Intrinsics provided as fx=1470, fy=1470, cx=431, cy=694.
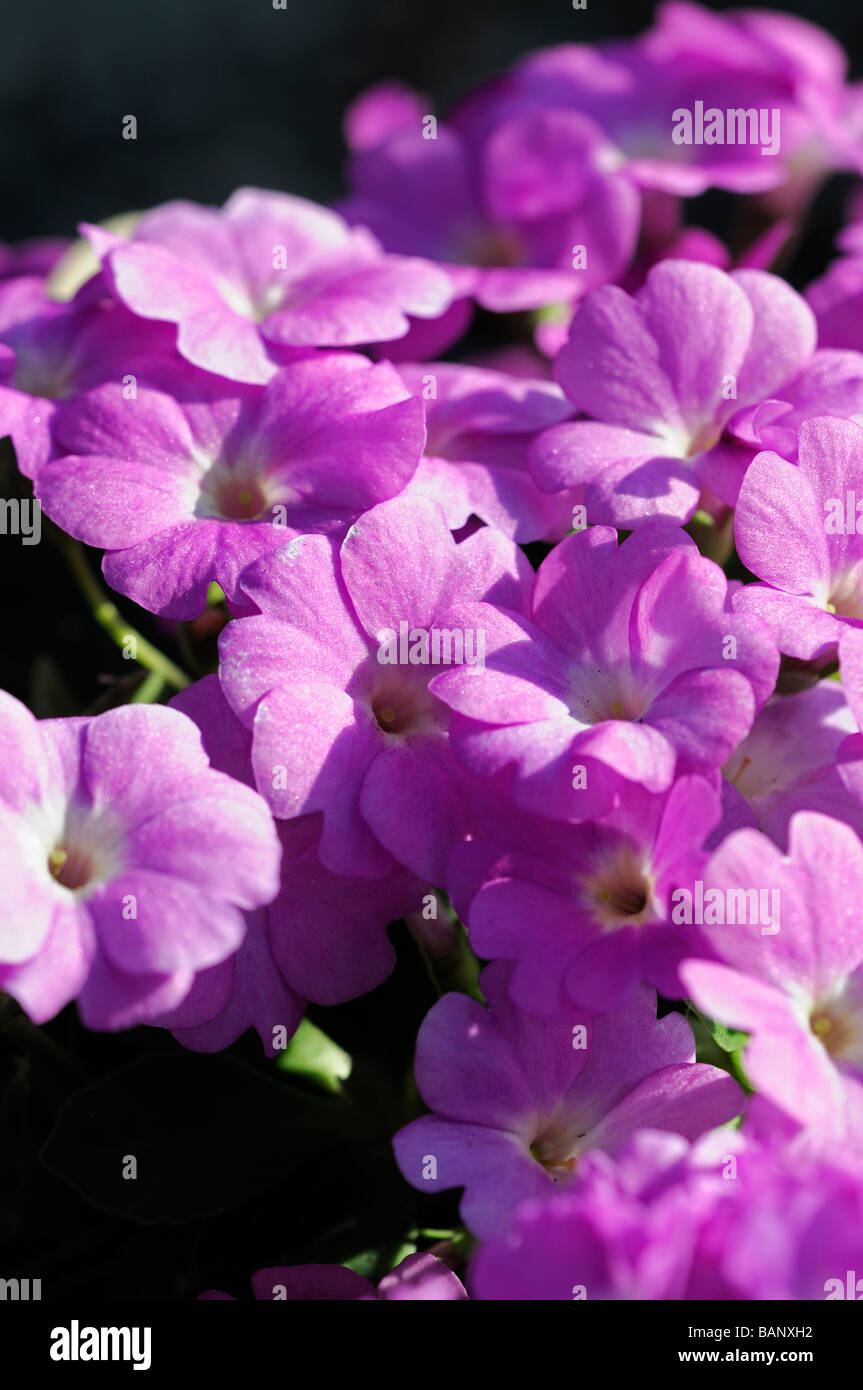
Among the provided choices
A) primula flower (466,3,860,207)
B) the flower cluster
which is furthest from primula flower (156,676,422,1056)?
primula flower (466,3,860,207)

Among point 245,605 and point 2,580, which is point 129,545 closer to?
point 245,605

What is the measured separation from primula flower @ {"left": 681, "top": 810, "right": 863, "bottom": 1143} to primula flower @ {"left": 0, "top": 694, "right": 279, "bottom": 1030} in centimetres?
15

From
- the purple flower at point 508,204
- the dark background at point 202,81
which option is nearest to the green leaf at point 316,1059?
the purple flower at point 508,204

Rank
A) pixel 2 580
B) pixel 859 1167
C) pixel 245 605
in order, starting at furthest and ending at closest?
pixel 2 580
pixel 245 605
pixel 859 1167

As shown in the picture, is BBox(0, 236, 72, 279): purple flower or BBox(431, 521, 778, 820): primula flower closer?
BBox(431, 521, 778, 820): primula flower

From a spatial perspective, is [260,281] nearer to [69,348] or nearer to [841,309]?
[69,348]

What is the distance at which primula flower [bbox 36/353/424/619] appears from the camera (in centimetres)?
59

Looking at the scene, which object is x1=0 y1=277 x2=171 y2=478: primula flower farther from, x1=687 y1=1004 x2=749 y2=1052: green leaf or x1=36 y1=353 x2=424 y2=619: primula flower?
x1=687 y1=1004 x2=749 y2=1052: green leaf

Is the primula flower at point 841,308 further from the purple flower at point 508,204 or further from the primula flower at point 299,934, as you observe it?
the primula flower at point 299,934

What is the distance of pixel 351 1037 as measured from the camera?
2.17ft

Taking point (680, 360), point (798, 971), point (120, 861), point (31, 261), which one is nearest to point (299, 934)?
point (120, 861)

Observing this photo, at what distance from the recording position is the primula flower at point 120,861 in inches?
18.4

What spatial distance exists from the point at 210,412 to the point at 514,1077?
32cm
